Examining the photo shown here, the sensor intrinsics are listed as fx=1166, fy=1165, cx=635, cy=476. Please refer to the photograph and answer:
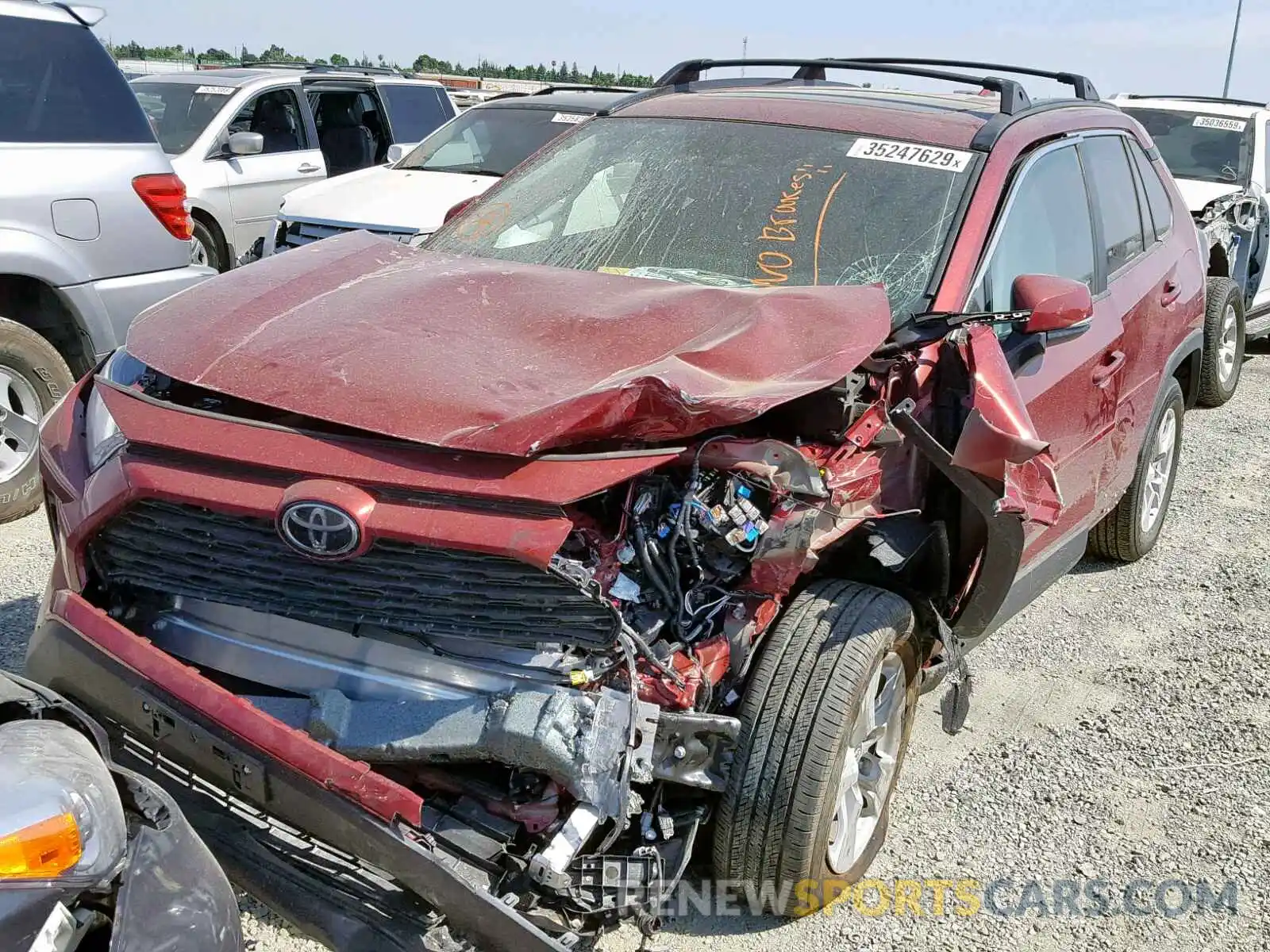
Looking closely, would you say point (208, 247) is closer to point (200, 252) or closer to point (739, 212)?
point (200, 252)

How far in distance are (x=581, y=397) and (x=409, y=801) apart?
0.85 m

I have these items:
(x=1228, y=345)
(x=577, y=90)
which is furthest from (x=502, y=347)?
(x=577, y=90)

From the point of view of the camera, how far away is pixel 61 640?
7.83 feet

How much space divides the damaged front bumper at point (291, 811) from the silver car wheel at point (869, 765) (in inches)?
33.8

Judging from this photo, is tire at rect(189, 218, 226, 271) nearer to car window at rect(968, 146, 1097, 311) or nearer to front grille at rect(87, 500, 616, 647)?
car window at rect(968, 146, 1097, 311)

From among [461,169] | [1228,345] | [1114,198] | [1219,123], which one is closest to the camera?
[1114,198]

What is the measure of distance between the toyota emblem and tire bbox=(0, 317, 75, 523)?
3.12 m

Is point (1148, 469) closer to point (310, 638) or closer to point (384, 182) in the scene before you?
point (310, 638)

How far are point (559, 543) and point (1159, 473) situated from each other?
3791mm

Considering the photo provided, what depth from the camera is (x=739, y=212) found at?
3545mm

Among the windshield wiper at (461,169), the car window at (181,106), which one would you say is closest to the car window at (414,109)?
the car window at (181,106)

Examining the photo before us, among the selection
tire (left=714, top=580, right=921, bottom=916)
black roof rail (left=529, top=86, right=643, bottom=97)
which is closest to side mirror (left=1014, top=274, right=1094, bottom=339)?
tire (left=714, top=580, right=921, bottom=916)

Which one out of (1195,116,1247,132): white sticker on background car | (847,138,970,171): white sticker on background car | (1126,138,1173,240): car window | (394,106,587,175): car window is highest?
(847,138,970,171): white sticker on background car

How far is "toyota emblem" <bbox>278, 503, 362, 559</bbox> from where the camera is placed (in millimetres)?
2252
